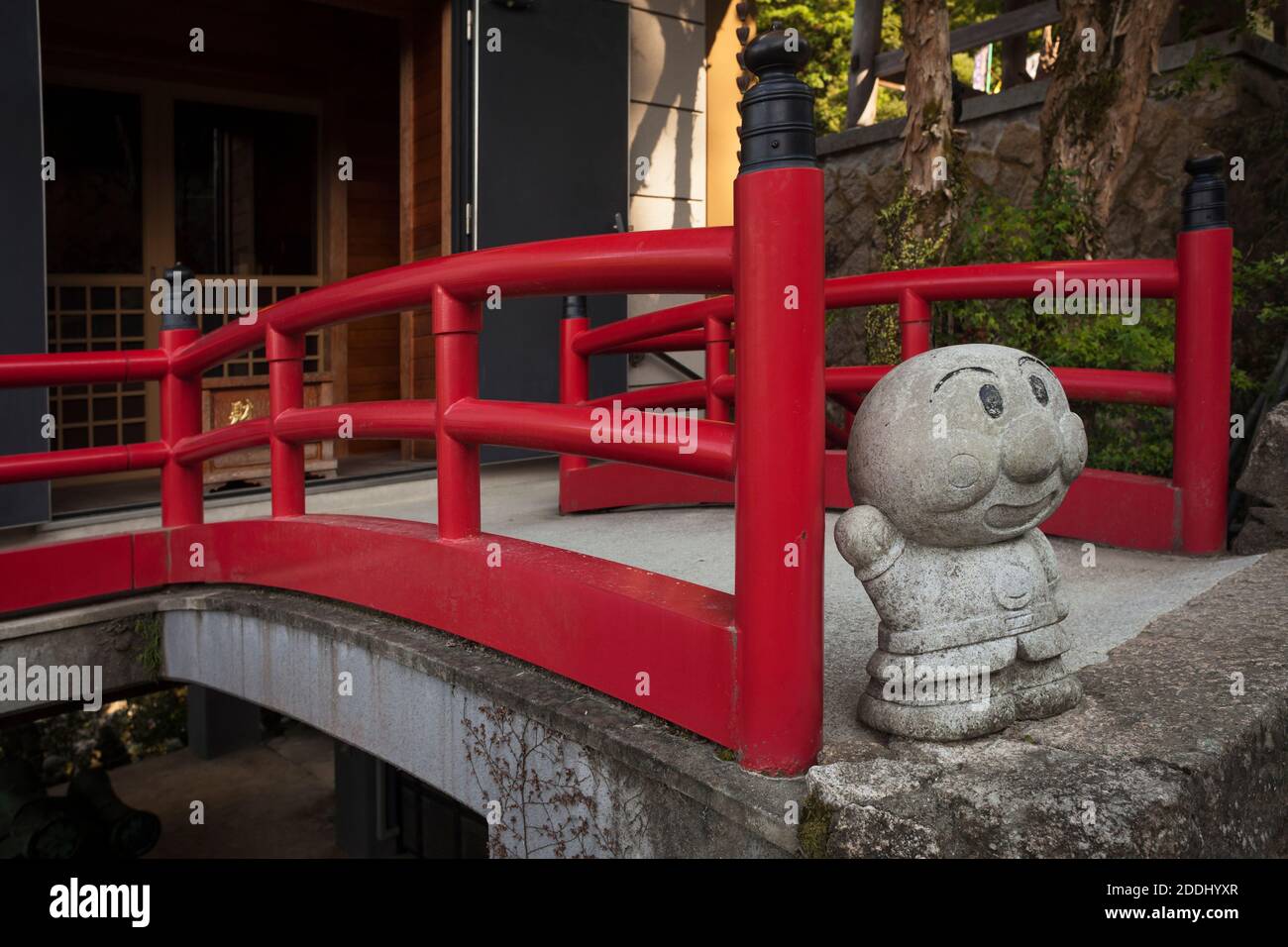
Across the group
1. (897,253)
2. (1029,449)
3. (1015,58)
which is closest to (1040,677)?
(1029,449)

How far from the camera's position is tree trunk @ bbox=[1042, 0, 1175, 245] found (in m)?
5.04

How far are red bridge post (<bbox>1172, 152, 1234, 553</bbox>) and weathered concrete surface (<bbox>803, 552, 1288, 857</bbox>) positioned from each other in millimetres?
1288

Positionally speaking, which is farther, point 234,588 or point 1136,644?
point 234,588

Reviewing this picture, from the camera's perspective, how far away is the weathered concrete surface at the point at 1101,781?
1715mm

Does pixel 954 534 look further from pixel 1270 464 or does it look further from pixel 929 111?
pixel 929 111

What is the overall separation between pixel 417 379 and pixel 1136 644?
569 centimetres

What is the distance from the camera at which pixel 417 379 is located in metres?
7.49

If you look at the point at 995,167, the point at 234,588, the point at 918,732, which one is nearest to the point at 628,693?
the point at 918,732

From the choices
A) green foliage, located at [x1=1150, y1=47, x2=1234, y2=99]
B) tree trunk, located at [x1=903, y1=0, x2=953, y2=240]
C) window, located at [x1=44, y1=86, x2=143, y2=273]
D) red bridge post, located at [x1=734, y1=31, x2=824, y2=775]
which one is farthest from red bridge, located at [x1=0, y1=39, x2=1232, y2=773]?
window, located at [x1=44, y1=86, x2=143, y2=273]

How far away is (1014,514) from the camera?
6.78ft

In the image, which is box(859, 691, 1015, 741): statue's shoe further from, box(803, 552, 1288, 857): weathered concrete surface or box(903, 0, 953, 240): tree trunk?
box(903, 0, 953, 240): tree trunk

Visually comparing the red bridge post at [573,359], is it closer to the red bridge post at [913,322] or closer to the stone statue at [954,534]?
the red bridge post at [913,322]
